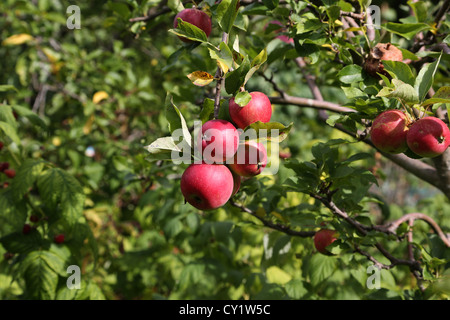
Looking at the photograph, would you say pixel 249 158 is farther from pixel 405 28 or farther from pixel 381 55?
pixel 405 28

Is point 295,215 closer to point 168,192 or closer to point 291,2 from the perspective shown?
point 291,2

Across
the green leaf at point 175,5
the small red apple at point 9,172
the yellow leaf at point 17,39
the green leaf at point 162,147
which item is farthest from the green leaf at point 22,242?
the yellow leaf at point 17,39

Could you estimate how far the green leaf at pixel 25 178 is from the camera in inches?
49.9

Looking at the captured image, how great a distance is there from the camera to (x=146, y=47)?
13.1 feet

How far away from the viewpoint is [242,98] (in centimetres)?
74

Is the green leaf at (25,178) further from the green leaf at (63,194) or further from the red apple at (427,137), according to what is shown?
the red apple at (427,137)

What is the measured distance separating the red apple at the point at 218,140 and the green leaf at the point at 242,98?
5 centimetres

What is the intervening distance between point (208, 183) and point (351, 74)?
19.4 inches

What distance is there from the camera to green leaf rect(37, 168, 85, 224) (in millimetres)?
1283

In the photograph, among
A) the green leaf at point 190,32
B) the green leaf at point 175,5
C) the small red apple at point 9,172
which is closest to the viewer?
the green leaf at point 190,32

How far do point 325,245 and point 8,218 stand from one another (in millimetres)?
941

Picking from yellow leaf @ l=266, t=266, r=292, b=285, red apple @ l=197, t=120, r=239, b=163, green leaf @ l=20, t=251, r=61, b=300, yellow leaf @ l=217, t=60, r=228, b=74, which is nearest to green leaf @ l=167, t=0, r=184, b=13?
yellow leaf @ l=217, t=60, r=228, b=74

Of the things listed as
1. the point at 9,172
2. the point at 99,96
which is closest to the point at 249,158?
the point at 9,172
